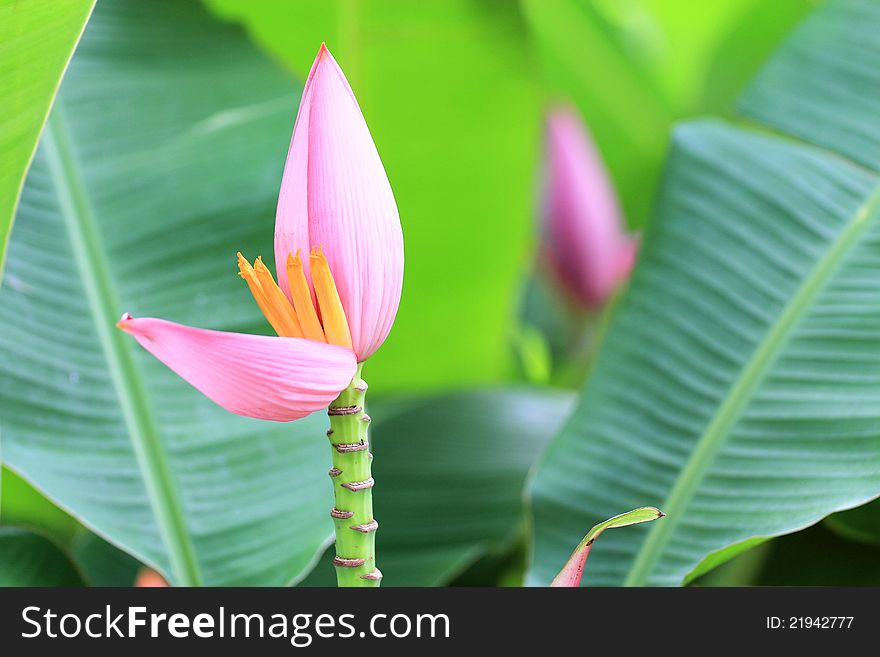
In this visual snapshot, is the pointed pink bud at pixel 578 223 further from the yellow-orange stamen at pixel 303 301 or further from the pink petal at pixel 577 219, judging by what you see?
the yellow-orange stamen at pixel 303 301

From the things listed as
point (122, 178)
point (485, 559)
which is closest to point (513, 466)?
point (485, 559)

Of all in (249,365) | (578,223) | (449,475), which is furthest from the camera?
(578,223)

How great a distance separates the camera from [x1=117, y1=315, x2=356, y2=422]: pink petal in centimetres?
23

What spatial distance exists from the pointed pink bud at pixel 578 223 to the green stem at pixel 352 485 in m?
0.52

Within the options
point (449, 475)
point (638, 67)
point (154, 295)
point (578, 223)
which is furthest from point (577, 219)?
point (154, 295)

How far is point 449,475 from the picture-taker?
0.54m

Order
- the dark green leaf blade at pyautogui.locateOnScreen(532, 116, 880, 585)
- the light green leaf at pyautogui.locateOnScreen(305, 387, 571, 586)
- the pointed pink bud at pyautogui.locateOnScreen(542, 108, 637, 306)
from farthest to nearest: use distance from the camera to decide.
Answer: the pointed pink bud at pyautogui.locateOnScreen(542, 108, 637, 306) < the light green leaf at pyautogui.locateOnScreen(305, 387, 571, 586) < the dark green leaf blade at pyautogui.locateOnScreen(532, 116, 880, 585)

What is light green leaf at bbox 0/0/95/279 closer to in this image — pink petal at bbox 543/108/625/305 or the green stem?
the green stem

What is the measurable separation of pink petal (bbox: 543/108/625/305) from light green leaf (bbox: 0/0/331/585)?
36cm

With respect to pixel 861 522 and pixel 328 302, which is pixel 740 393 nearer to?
pixel 861 522

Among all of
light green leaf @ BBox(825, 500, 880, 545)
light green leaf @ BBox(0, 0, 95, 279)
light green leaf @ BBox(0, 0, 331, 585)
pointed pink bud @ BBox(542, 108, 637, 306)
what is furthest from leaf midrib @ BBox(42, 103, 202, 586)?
pointed pink bud @ BBox(542, 108, 637, 306)

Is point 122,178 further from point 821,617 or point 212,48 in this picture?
point 821,617

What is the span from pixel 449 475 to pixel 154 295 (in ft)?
0.73

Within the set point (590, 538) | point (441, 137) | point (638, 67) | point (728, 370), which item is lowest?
point (590, 538)
